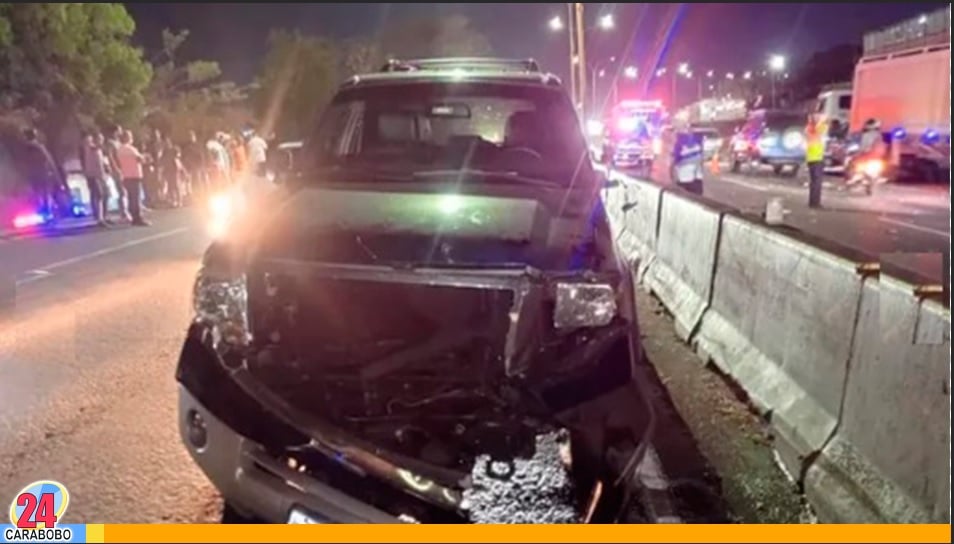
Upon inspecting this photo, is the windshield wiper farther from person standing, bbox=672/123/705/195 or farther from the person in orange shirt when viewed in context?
the person in orange shirt

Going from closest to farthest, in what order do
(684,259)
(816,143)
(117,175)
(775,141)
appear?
(684,259), (117,175), (816,143), (775,141)

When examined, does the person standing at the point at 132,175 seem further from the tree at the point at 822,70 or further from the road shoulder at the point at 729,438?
the tree at the point at 822,70

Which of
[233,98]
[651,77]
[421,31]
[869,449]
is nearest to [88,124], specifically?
[233,98]

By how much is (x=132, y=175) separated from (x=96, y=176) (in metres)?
0.64

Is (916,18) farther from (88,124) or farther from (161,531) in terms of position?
(161,531)

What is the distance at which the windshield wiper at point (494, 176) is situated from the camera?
4.52 metres

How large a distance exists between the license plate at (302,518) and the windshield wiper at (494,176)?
2.09 m

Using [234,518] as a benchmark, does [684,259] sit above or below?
above

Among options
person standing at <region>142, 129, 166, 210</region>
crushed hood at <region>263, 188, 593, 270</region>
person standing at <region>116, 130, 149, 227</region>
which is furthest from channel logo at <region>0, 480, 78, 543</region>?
person standing at <region>142, 129, 166, 210</region>

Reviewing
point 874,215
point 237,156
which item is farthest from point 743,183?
point 237,156

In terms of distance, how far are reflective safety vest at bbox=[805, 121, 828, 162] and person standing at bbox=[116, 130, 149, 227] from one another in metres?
12.1

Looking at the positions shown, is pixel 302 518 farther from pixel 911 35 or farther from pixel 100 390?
pixel 911 35

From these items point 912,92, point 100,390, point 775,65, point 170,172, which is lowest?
point 100,390

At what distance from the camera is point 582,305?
337cm
